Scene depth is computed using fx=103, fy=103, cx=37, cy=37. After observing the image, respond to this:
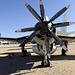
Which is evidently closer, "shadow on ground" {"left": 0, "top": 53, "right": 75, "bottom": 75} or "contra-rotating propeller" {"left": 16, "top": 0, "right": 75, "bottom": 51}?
"shadow on ground" {"left": 0, "top": 53, "right": 75, "bottom": 75}

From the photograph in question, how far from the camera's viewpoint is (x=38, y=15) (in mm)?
10883

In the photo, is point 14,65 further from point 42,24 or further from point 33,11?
point 33,11

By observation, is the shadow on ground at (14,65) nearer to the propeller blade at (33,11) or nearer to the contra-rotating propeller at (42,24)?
the contra-rotating propeller at (42,24)

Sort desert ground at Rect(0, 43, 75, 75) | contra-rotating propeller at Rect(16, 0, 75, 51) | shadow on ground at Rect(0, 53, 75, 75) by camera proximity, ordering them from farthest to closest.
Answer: contra-rotating propeller at Rect(16, 0, 75, 51) → shadow on ground at Rect(0, 53, 75, 75) → desert ground at Rect(0, 43, 75, 75)

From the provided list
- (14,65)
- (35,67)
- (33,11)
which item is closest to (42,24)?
(33,11)

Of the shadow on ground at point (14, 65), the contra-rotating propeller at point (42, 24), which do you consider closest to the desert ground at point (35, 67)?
the shadow on ground at point (14, 65)

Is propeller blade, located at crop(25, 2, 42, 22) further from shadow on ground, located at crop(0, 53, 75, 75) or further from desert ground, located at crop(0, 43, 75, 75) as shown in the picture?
shadow on ground, located at crop(0, 53, 75, 75)

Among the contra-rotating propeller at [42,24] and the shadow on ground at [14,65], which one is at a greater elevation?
the contra-rotating propeller at [42,24]

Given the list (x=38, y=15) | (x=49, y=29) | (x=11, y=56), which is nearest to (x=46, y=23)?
(x=49, y=29)

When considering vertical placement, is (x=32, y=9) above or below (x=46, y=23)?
above

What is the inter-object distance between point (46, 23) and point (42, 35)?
1.78m

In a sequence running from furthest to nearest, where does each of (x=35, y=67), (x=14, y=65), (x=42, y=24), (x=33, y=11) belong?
(x=14, y=65)
(x=33, y=11)
(x=35, y=67)
(x=42, y=24)

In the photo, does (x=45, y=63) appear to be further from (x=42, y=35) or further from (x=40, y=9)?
(x=40, y=9)

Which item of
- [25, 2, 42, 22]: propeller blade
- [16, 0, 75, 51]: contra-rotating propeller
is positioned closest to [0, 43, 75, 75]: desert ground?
[16, 0, 75, 51]: contra-rotating propeller
